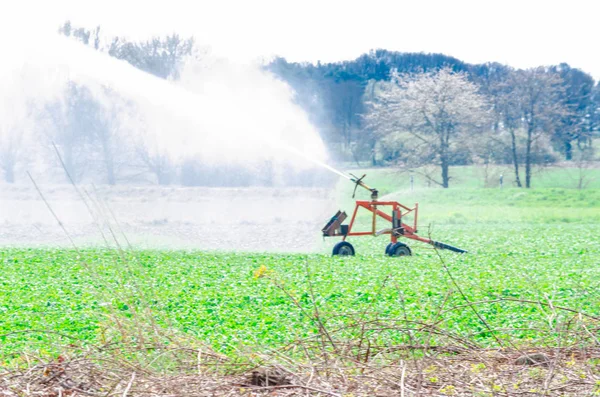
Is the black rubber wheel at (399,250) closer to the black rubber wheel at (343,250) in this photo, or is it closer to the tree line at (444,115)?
the black rubber wheel at (343,250)

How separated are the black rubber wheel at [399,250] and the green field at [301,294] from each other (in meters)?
0.47

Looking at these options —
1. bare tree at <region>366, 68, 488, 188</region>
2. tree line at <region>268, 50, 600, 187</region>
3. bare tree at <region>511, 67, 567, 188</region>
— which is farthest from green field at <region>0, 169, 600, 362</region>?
bare tree at <region>511, 67, 567, 188</region>

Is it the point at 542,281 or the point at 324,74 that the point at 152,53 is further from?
the point at 542,281

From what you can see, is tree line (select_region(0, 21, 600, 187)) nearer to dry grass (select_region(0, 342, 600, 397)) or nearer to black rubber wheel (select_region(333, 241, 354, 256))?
black rubber wheel (select_region(333, 241, 354, 256))

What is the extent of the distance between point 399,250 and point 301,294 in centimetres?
543

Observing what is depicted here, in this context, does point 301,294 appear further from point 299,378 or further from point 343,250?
point 299,378

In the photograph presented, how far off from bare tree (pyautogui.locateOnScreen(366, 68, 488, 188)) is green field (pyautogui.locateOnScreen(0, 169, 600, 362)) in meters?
23.8

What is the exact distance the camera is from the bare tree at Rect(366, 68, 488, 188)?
47500 mm

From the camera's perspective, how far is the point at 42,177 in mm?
39750

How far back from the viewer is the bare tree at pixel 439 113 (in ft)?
156

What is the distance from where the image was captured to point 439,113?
47.9 meters

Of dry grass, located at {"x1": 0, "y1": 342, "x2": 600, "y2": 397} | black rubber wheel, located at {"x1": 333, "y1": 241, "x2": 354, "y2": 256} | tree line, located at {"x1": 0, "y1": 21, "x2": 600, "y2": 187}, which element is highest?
tree line, located at {"x1": 0, "y1": 21, "x2": 600, "y2": 187}

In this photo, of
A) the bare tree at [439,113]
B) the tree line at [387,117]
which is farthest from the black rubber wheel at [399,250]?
the bare tree at [439,113]

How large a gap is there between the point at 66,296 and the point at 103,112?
81.1 ft
